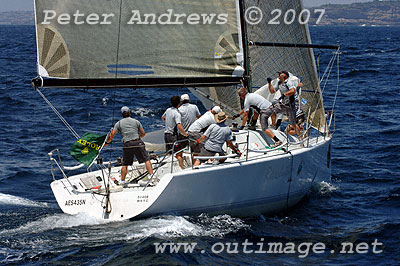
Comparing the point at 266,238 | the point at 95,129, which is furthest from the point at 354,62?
the point at 266,238

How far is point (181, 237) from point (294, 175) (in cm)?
307

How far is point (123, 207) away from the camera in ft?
35.1

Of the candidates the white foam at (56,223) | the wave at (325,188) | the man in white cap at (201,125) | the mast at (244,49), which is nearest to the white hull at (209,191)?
the white foam at (56,223)

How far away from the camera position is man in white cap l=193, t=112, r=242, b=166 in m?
11.3

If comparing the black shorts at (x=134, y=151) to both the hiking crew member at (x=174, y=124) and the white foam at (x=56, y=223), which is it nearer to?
the hiking crew member at (x=174, y=124)

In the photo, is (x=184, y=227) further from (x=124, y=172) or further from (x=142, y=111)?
(x=142, y=111)

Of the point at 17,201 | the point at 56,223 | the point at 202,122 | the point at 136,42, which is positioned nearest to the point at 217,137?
the point at 202,122

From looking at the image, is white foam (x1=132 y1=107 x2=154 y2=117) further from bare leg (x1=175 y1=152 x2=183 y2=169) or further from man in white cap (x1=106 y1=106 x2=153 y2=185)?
man in white cap (x1=106 y1=106 x2=153 y2=185)

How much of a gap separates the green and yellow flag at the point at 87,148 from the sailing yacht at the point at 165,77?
224mm

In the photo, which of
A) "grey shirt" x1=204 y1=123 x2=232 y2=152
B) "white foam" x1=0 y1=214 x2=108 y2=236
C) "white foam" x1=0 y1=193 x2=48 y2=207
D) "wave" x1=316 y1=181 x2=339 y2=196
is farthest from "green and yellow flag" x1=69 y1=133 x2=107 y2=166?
"wave" x1=316 y1=181 x2=339 y2=196

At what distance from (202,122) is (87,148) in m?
2.27

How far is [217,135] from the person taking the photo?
11.3 meters

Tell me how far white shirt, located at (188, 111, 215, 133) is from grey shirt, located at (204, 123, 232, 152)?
1.28 ft

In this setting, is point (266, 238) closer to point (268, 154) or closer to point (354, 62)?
point (268, 154)
